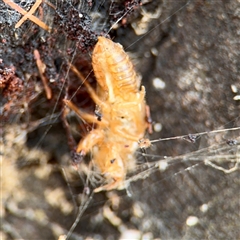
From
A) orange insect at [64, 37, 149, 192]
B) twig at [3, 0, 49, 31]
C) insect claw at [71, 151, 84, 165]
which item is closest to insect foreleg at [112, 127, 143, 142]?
orange insect at [64, 37, 149, 192]

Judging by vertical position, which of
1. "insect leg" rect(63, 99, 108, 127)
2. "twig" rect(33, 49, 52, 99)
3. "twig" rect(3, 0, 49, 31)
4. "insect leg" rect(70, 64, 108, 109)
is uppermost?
"twig" rect(3, 0, 49, 31)

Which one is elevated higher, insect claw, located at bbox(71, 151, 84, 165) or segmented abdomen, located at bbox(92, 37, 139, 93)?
segmented abdomen, located at bbox(92, 37, 139, 93)

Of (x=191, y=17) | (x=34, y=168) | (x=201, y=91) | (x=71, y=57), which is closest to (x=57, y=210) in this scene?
(x=34, y=168)

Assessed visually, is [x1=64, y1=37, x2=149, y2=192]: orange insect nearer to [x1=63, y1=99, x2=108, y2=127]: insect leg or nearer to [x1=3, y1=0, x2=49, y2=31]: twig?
[x1=63, y1=99, x2=108, y2=127]: insect leg

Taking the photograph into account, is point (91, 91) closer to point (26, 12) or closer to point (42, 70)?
point (42, 70)

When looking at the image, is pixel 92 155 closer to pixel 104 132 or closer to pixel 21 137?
pixel 104 132

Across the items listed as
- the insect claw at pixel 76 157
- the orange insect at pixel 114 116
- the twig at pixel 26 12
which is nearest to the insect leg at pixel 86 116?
the orange insect at pixel 114 116

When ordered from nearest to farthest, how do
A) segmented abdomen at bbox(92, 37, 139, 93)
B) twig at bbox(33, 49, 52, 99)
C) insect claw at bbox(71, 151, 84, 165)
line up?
segmented abdomen at bbox(92, 37, 139, 93), twig at bbox(33, 49, 52, 99), insect claw at bbox(71, 151, 84, 165)

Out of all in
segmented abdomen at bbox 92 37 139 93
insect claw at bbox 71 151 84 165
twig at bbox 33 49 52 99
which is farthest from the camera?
insect claw at bbox 71 151 84 165

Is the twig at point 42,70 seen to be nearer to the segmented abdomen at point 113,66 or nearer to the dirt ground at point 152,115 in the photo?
the dirt ground at point 152,115

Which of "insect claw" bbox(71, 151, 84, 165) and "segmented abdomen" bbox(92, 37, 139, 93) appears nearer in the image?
"segmented abdomen" bbox(92, 37, 139, 93)
